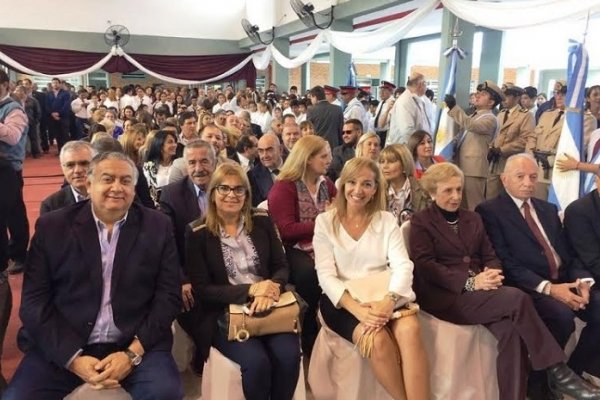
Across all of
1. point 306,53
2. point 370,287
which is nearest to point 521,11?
point 370,287

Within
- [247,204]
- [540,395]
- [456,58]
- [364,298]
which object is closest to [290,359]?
[364,298]

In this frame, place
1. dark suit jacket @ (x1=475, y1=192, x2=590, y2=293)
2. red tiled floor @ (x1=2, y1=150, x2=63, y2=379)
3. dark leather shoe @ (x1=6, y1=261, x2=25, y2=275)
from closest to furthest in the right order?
dark suit jacket @ (x1=475, y1=192, x2=590, y2=293)
red tiled floor @ (x1=2, y1=150, x2=63, y2=379)
dark leather shoe @ (x1=6, y1=261, x2=25, y2=275)

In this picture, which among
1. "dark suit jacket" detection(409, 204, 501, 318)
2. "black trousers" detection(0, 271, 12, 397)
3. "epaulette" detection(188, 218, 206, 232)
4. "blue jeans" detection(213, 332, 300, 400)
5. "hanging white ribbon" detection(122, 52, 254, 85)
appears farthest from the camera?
"hanging white ribbon" detection(122, 52, 254, 85)

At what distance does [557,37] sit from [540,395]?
30.2 ft

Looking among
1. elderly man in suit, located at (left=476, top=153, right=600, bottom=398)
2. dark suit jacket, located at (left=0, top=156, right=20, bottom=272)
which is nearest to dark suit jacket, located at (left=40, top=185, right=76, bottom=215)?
dark suit jacket, located at (left=0, top=156, right=20, bottom=272)

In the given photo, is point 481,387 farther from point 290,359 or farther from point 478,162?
point 478,162

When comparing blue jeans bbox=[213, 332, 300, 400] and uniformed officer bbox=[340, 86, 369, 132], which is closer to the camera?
blue jeans bbox=[213, 332, 300, 400]

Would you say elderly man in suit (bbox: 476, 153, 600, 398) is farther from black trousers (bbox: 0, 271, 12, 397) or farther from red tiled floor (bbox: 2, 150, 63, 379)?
red tiled floor (bbox: 2, 150, 63, 379)

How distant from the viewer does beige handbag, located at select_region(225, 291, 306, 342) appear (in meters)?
1.80

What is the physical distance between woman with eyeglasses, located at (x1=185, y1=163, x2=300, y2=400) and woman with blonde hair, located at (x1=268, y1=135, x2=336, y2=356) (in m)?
0.35

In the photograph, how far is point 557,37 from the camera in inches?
373

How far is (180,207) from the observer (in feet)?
7.89

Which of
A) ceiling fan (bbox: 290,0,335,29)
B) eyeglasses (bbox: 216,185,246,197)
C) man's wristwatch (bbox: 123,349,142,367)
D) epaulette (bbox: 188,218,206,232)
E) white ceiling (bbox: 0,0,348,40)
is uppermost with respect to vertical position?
white ceiling (bbox: 0,0,348,40)

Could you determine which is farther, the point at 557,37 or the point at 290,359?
the point at 557,37
